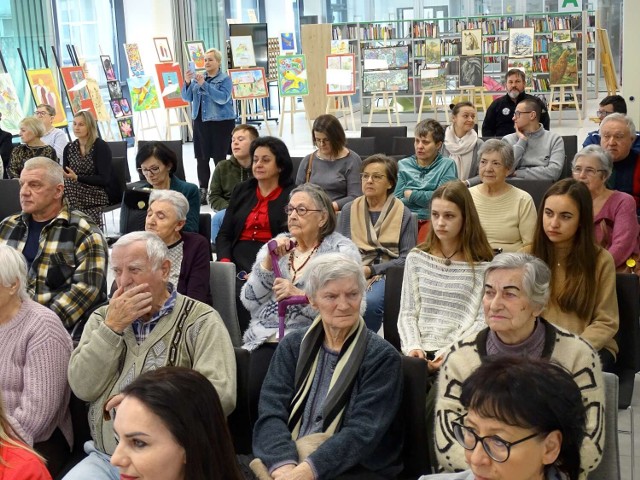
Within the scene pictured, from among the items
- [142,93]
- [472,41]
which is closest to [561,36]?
[472,41]

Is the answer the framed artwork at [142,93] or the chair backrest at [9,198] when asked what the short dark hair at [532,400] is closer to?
the chair backrest at [9,198]

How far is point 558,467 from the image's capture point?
1898mm

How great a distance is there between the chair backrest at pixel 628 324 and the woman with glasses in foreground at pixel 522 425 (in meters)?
1.92

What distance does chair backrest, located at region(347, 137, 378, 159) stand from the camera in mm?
8141

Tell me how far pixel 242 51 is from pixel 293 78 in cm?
104

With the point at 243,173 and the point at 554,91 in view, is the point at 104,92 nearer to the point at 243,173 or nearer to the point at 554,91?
the point at 554,91

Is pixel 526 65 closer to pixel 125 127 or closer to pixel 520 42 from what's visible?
pixel 520 42

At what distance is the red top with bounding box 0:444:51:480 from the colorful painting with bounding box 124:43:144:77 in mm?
12906

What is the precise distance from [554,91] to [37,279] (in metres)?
13.9

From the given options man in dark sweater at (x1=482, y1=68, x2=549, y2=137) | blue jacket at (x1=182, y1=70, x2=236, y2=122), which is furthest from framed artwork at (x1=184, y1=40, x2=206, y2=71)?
man in dark sweater at (x1=482, y1=68, x2=549, y2=137)

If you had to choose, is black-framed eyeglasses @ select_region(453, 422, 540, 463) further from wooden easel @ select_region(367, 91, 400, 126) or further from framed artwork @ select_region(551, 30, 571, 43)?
framed artwork @ select_region(551, 30, 571, 43)

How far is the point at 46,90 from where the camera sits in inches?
498

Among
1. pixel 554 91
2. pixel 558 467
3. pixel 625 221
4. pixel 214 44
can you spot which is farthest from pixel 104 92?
pixel 558 467

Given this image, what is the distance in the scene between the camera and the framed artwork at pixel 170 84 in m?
14.7
